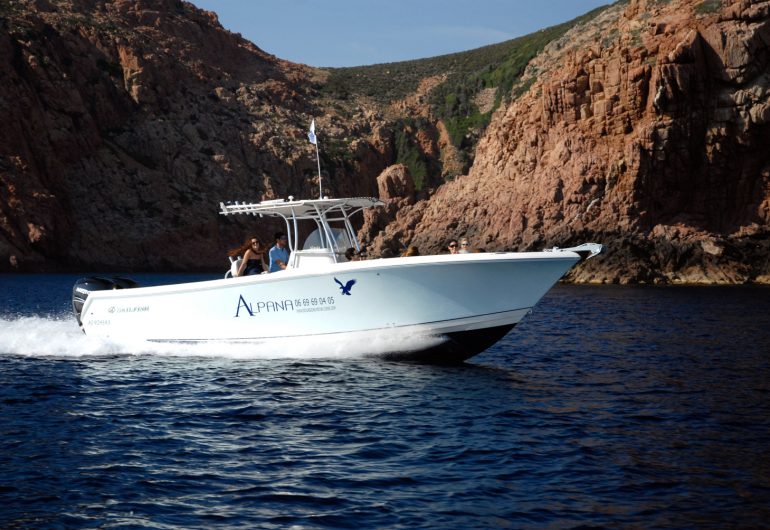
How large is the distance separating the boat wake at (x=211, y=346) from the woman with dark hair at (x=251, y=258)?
5.46 ft

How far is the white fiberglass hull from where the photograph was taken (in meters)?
15.0

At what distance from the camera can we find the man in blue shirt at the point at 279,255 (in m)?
16.9

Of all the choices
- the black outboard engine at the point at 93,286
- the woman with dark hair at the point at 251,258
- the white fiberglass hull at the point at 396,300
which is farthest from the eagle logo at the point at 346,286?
the black outboard engine at the point at 93,286

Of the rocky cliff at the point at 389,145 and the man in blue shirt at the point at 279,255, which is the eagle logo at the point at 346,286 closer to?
the man in blue shirt at the point at 279,255

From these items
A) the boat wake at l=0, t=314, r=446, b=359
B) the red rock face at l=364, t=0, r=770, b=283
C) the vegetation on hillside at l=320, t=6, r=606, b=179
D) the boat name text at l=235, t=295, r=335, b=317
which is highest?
the vegetation on hillside at l=320, t=6, r=606, b=179

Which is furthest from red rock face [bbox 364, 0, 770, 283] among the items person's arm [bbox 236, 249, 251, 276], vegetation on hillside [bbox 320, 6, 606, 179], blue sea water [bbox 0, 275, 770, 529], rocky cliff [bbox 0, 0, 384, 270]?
rocky cliff [bbox 0, 0, 384, 270]

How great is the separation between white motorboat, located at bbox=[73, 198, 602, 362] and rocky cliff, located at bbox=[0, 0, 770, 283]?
122ft

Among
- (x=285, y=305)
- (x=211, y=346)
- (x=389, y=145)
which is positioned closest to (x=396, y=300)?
(x=285, y=305)

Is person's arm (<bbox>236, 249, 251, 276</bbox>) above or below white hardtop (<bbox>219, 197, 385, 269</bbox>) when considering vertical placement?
below

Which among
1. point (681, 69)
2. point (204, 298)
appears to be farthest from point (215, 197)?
point (204, 298)

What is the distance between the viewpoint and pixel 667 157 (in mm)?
53375

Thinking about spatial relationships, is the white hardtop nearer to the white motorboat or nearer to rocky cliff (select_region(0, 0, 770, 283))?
the white motorboat

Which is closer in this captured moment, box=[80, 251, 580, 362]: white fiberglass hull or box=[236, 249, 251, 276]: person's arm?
box=[80, 251, 580, 362]: white fiberglass hull

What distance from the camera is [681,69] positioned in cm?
5225
